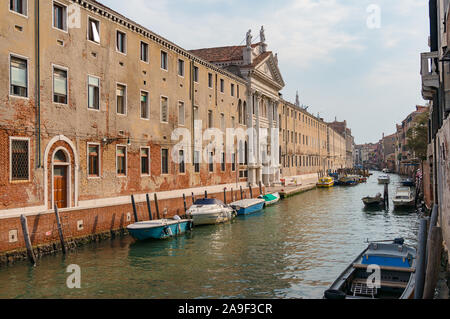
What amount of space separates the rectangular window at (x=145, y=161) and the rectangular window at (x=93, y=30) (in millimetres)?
6110

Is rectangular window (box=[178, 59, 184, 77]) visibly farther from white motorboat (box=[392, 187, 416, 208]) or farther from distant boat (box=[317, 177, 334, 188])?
distant boat (box=[317, 177, 334, 188])

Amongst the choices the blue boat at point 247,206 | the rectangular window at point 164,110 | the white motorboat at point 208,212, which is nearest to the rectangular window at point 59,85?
the rectangular window at point 164,110

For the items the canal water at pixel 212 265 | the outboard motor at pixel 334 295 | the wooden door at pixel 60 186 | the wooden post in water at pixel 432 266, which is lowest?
the canal water at pixel 212 265

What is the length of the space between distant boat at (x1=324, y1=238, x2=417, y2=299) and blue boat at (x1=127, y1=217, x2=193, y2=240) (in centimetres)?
860

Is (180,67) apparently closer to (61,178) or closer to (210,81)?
(210,81)

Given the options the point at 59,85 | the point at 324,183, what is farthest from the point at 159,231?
the point at 324,183

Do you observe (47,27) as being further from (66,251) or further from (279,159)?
(279,159)

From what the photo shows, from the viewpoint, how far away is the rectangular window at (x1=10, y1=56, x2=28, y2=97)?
49.0 feet

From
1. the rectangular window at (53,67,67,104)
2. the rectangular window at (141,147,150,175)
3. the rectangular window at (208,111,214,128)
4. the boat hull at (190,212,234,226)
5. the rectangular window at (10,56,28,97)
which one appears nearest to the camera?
the rectangular window at (10,56,28,97)

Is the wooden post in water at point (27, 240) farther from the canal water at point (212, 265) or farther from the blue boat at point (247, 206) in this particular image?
the blue boat at point (247, 206)

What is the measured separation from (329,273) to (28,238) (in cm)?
921

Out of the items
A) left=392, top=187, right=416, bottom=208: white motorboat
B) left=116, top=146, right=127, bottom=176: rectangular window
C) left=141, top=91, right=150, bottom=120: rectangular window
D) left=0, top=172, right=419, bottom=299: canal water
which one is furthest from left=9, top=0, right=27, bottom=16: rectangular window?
left=392, top=187, right=416, bottom=208: white motorboat

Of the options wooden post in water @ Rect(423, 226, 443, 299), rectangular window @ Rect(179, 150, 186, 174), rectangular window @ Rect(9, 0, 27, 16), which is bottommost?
wooden post in water @ Rect(423, 226, 443, 299)

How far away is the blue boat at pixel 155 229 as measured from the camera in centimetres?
1664
